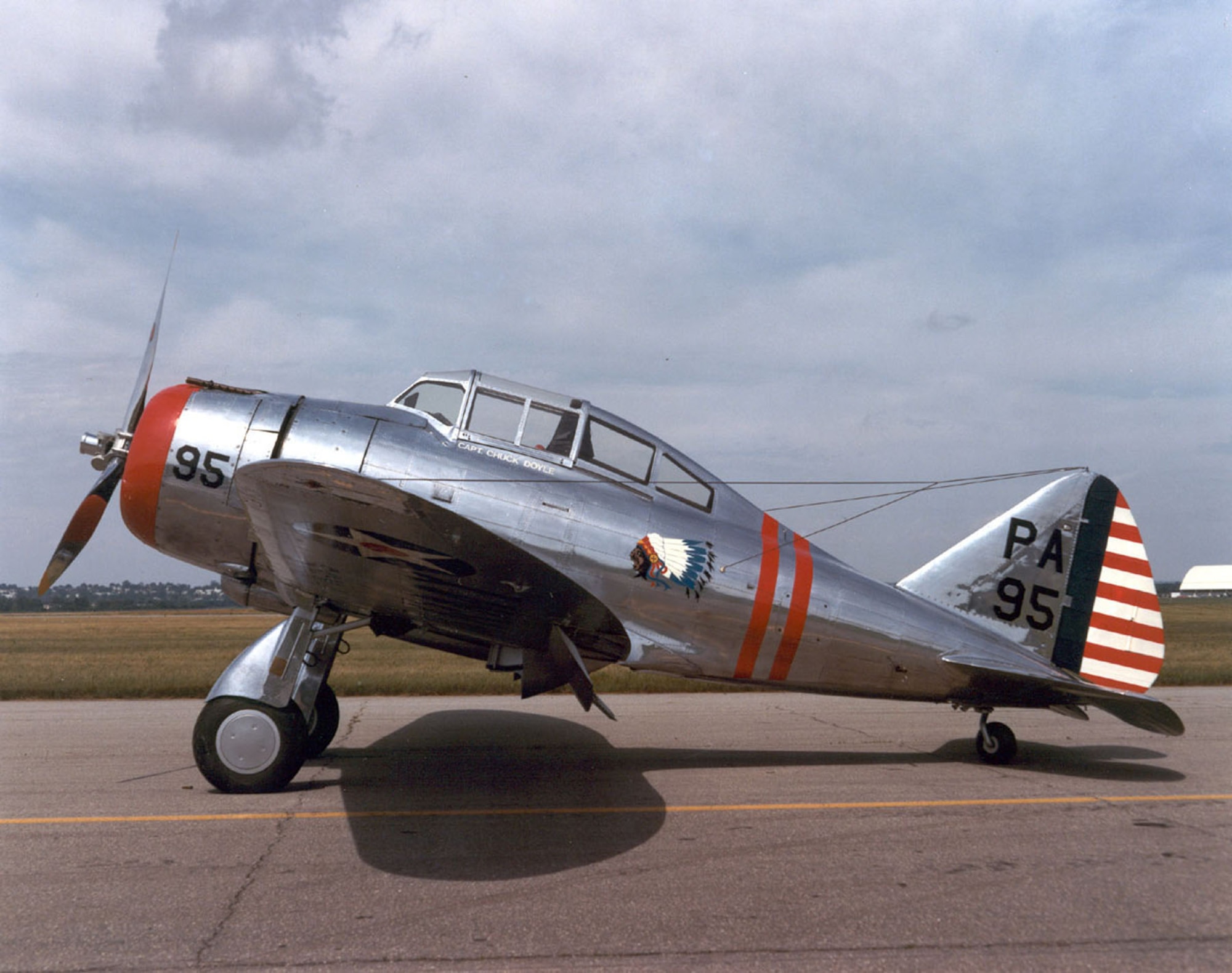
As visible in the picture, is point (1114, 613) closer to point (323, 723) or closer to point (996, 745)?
point (996, 745)

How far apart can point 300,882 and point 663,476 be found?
365cm

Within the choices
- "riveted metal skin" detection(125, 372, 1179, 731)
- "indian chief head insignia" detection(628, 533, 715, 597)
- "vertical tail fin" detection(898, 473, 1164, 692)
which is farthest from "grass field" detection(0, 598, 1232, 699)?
"indian chief head insignia" detection(628, 533, 715, 597)

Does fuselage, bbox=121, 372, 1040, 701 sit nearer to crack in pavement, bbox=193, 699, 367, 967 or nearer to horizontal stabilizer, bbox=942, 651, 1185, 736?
horizontal stabilizer, bbox=942, 651, 1185, 736

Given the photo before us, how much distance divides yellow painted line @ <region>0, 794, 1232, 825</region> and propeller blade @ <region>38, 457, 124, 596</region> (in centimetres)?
225

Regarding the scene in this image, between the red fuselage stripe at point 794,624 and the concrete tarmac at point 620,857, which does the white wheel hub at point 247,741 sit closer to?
the concrete tarmac at point 620,857

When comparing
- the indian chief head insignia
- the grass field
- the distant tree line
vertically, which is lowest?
the distant tree line

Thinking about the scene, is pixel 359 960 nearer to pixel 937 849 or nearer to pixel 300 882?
pixel 300 882

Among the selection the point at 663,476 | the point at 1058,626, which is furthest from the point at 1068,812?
the point at 663,476

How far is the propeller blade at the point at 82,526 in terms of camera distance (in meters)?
6.58

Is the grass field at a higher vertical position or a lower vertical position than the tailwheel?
lower

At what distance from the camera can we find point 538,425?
6094 mm

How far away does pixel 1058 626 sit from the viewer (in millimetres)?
7004

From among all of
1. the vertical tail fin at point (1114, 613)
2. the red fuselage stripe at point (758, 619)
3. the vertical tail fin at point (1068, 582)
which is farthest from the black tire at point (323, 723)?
the vertical tail fin at point (1114, 613)

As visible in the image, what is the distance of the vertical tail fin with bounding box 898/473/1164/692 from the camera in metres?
6.91
